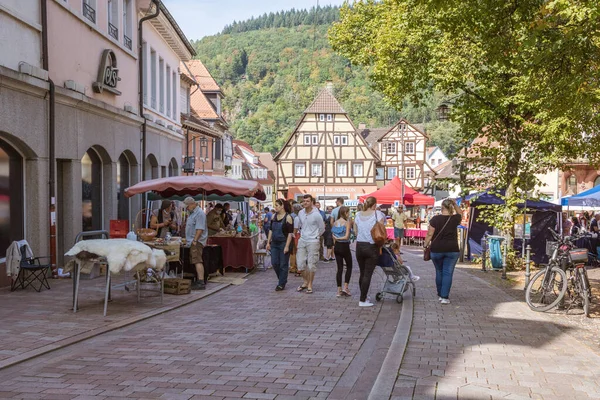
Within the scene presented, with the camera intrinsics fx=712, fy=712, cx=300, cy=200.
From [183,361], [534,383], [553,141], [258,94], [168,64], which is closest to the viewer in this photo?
[534,383]

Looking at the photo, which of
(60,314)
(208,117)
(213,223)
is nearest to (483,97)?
(213,223)

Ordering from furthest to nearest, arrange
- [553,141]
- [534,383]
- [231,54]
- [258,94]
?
[231,54] < [258,94] < [553,141] < [534,383]

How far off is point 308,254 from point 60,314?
445 centimetres

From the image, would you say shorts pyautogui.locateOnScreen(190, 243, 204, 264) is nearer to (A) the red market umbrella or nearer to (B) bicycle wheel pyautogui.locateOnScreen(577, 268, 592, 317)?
(A) the red market umbrella

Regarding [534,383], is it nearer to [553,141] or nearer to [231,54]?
[553,141]

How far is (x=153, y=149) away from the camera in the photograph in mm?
24203

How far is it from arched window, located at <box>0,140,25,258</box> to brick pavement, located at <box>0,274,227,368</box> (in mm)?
1160

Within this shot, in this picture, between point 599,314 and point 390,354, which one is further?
point 599,314

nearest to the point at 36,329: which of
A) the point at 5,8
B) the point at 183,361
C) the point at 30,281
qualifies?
the point at 183,361

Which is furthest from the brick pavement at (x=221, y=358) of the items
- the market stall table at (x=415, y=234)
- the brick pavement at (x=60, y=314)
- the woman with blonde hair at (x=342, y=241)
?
the market stall table at (x=415, y=234)

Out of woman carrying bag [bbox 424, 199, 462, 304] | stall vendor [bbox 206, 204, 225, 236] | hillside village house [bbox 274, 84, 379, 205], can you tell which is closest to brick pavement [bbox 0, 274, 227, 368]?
stall vendor [bbox 206, 204, 225, 236]

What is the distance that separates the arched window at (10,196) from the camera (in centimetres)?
1307

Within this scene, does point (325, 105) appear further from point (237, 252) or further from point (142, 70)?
point (237, 252)

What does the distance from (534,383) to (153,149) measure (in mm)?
19523
